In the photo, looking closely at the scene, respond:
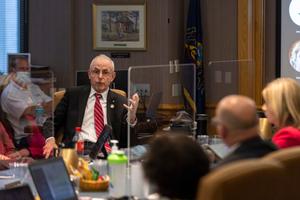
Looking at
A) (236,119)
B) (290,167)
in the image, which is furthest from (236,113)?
(290,167)

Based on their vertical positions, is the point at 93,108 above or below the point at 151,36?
below

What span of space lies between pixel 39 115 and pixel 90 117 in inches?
19.1

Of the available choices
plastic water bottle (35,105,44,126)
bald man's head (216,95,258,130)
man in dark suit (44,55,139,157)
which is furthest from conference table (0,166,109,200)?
bald man's head (216,95,258,130)

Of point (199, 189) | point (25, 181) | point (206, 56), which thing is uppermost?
point (206, 56)

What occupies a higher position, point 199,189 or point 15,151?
point 199,189

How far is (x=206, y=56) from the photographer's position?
6.10 m

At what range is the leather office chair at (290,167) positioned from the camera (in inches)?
77.2

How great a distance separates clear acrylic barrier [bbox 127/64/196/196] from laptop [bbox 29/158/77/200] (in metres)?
0.70

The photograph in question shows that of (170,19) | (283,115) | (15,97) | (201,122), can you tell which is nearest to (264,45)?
(170,19)

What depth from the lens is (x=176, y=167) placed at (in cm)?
179

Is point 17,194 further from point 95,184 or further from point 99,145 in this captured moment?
point 99,145

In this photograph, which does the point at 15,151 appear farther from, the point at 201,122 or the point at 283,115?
the point at 283,115

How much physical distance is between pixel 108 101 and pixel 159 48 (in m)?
1.76


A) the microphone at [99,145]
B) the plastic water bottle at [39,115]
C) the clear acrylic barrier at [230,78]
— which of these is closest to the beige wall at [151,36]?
the clear acrylic barrier at [230,78]
